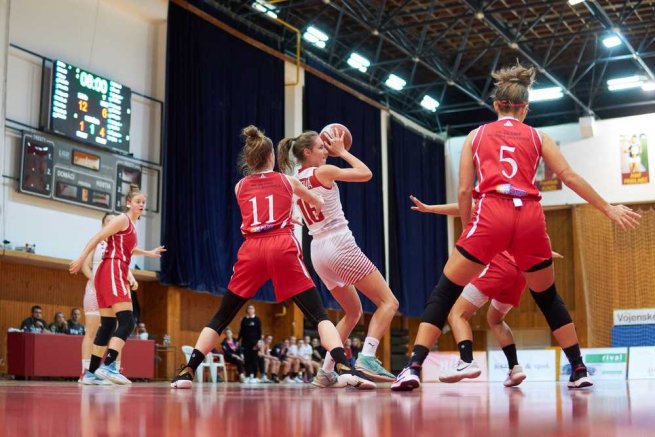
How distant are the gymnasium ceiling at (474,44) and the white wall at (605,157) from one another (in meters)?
0.80

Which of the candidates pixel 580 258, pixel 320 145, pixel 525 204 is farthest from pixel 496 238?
pixel 580 258

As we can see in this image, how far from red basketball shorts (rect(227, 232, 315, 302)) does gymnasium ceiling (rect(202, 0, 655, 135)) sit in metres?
14.1

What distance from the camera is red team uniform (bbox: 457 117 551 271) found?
459cm

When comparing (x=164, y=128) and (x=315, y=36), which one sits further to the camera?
(x=315, y=36)

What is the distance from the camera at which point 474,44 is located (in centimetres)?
2317

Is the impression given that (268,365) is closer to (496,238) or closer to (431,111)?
(431,111)

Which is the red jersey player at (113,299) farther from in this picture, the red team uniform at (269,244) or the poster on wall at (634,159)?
the poster on wall at (634,159)

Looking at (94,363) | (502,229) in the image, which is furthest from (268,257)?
(94,363)

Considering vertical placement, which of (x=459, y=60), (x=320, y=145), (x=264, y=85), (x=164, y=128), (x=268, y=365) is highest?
(x=459, y=60)

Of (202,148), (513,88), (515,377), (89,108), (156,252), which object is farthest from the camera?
(202,148)

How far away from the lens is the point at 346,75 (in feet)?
76.6

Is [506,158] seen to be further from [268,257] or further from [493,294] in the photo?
[493,294]

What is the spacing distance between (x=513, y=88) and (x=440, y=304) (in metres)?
1.37

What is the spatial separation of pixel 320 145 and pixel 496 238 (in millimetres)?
2194
